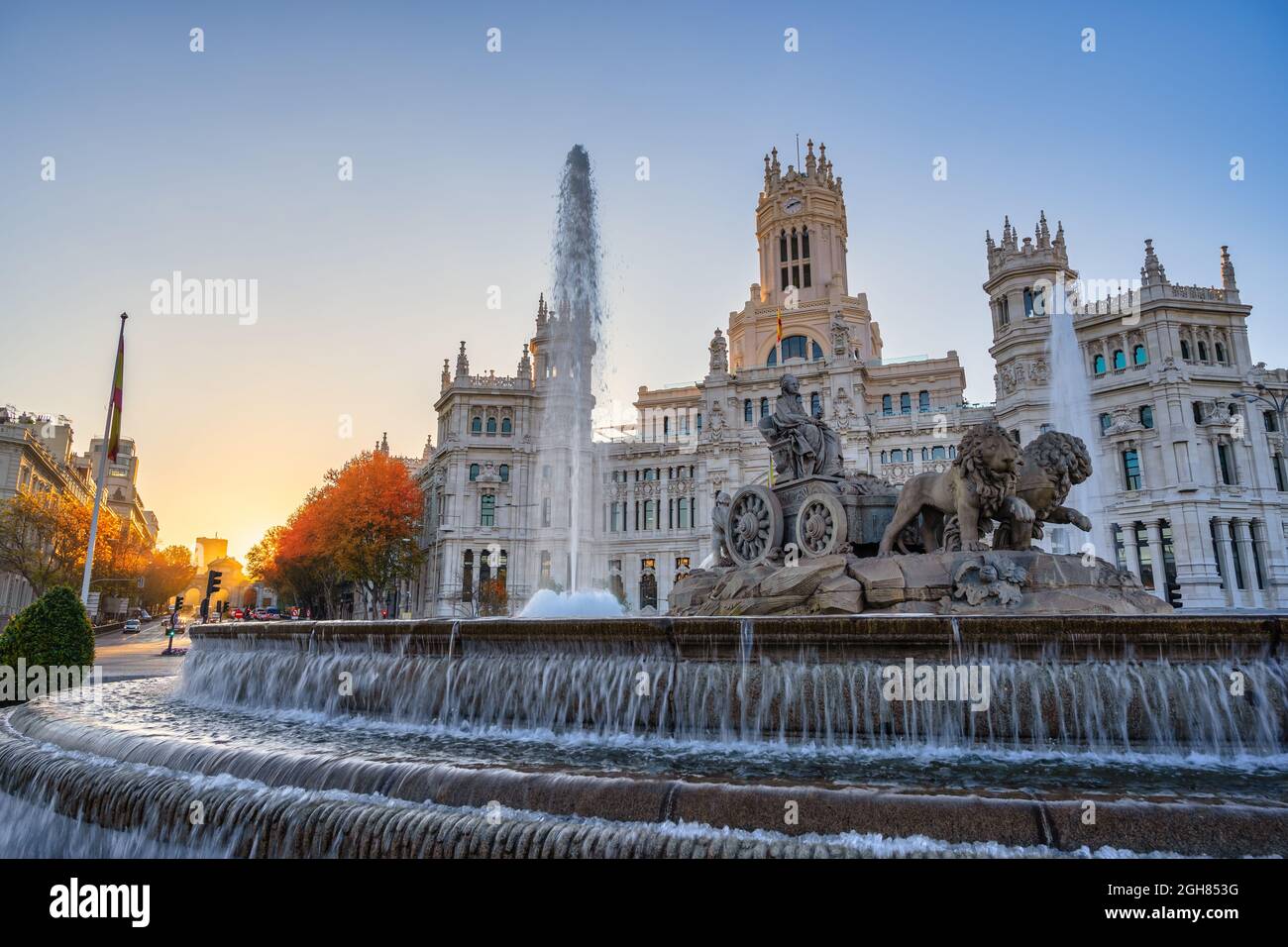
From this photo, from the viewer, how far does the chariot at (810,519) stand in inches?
469

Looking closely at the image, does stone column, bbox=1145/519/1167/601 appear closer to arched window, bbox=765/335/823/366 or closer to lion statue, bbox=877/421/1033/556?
arched window, bbox=765/335/823/366

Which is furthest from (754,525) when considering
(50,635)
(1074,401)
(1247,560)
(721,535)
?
(1247,560)

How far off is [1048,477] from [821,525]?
339 centimetres

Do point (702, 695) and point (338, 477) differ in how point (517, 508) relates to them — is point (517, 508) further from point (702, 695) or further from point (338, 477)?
point (702, 695)

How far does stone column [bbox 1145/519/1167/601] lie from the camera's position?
153 feet

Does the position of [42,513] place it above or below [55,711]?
above

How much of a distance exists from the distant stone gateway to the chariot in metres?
0.02

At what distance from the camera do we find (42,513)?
45.0 meters

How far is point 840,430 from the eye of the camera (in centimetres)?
5981

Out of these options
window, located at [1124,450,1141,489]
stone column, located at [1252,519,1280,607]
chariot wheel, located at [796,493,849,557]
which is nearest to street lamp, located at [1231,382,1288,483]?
stone column, located at [1252,519,1280,607]

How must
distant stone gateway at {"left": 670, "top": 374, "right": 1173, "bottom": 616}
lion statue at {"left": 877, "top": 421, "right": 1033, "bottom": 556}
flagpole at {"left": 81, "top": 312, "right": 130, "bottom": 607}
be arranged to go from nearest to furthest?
distant stone gateway at {"left": 670, "top": 374, "right": 1173, "bottom": 616}
lion statue at {"left": 877, "top": 421, "right": 1033, "bottom": 556}
flagpole at {"left": 81, "top": 312, "right": 130, "bottom": 607}
